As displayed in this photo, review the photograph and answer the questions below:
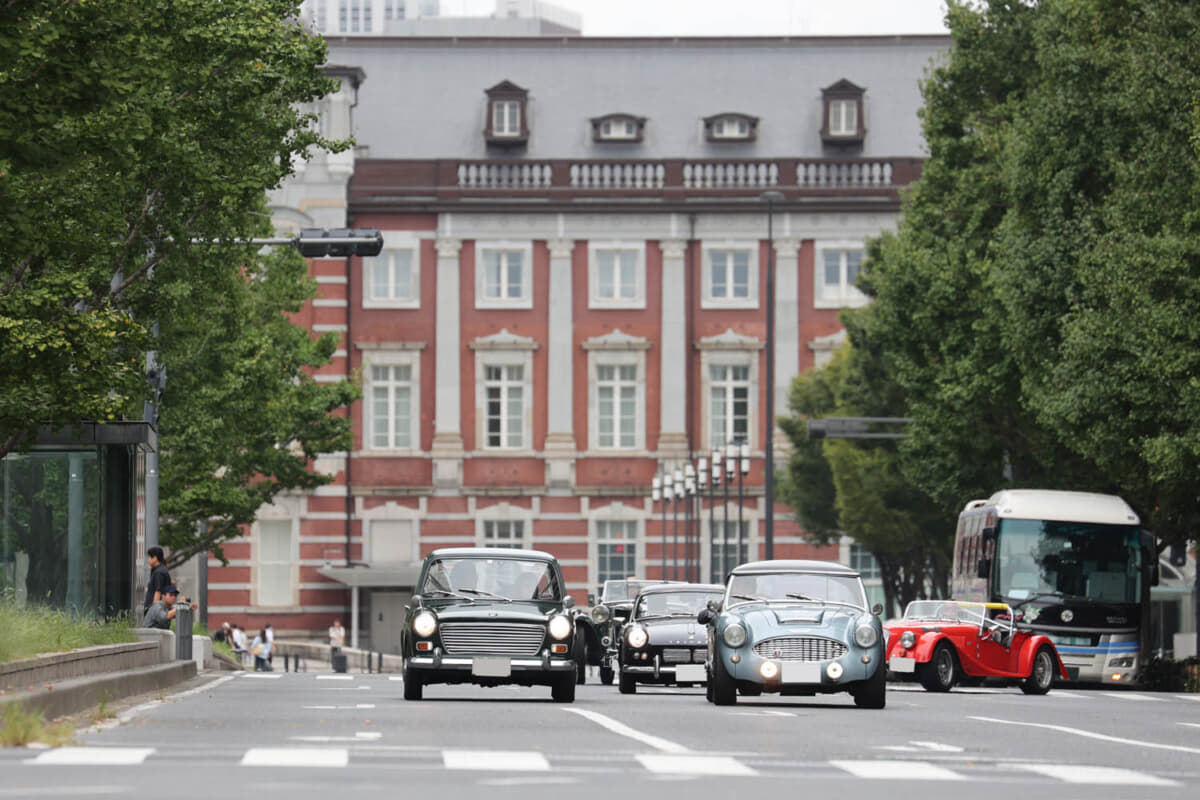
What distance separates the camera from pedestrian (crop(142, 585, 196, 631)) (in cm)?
3453

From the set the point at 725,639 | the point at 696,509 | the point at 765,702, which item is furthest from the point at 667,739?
the point at 696,509

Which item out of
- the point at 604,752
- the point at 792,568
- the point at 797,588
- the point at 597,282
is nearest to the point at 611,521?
the point at 597,282

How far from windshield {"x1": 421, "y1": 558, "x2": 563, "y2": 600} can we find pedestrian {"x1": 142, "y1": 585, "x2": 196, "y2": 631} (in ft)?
28.5

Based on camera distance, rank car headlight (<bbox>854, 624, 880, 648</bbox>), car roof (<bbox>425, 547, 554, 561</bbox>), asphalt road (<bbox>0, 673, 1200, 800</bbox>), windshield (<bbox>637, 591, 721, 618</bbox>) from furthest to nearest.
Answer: windshield (<bbox>637, 591, 721, 618</bbox>)
car roof (<bbox>425, 547, 554, 561</bbox>)
car headlight (<bbox>854, 624, 880, 648</bbox>)
asphalt road (<bbox>0, 673, 1200, 800</bbox>)

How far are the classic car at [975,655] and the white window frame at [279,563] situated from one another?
4511 centimetres

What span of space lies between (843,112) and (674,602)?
5069cm

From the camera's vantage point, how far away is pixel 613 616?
129ft

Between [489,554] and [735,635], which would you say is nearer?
[735,635]

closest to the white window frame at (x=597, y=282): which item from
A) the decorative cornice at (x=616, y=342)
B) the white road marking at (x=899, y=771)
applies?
the decorative cornice at (x=616, y=342)

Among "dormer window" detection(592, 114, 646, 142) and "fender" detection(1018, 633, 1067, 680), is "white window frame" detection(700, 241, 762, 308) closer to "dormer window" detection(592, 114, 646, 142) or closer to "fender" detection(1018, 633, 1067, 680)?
"dormer window" detection(592, 114, 646, 142)

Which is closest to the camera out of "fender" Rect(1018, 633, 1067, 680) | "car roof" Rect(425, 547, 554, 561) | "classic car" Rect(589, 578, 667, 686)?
"car roof" Rect(425, 547, 554, 561)

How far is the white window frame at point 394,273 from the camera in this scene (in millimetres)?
79438

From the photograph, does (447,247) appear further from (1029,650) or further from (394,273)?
A: (1029,650)

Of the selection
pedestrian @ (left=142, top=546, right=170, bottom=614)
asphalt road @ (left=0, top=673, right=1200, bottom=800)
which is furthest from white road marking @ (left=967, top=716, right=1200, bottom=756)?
pedestrian @ (left=142, top=546, right=170, bottom=614)
